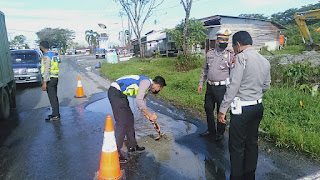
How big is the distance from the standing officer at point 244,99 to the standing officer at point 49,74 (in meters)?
4.53

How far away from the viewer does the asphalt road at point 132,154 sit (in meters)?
3.36

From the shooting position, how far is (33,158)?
12.8 feet

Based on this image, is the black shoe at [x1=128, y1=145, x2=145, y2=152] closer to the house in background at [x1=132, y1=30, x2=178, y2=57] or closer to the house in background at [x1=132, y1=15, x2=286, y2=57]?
the house in background at [x1=132, y1=15, x2=286, y2=57]

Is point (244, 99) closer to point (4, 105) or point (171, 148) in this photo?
point (171, 148)

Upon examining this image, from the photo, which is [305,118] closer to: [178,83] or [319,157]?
[319,157]

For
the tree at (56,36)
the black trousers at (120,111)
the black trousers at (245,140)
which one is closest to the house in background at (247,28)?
the black trousers at (120,111)

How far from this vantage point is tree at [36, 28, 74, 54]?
80838 millimetres

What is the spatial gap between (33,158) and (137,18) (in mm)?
26634

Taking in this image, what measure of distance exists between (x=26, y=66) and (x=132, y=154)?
9226mm

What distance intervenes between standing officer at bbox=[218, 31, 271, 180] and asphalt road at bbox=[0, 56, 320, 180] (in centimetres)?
50

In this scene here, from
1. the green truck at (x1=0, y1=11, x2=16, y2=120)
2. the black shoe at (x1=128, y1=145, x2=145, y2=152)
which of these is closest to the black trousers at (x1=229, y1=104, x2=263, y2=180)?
the black shoe at (x1=128, y1=145, x2=145, y2=152)

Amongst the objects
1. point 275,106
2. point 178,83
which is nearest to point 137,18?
point 178,83

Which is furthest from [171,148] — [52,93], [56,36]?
[56,36]

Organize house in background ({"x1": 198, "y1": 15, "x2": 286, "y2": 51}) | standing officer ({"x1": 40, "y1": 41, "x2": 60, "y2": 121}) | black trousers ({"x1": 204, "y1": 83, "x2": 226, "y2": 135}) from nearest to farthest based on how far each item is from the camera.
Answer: black trousers ({"x1": 204, "y1": 83, "x2": 226, "y2": 135}) → standing officer ({"x1": 40, "y1": 41, "x2": 60, "y2": 121}) → house in background ({"x1": 198, "y1": 15, "x2": 286, "y2": 51})
